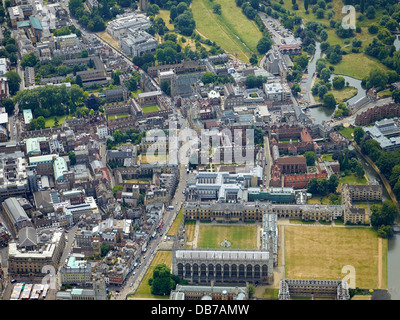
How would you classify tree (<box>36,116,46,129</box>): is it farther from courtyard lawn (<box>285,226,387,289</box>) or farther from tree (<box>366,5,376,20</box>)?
tree (<box>366,5,376,20</box>)

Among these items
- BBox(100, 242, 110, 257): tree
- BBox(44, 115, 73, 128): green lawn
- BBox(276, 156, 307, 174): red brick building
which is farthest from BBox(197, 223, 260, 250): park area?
BBox(44, 115, 73, 128): green lawn

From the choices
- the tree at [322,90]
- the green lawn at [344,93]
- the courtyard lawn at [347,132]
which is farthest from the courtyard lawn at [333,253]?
the green lawn at [344,93]

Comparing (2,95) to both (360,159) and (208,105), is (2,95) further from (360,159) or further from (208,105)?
→ (360,159)

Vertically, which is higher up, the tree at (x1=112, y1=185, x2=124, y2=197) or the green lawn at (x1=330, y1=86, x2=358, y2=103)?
the tree at (x1=112, y1=185, x2=124, y2=197)

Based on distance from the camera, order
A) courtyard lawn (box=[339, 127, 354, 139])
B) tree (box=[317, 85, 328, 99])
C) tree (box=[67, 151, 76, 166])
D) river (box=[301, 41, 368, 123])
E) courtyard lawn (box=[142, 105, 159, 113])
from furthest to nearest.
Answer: tree (box=[317, 85, 328, 99])
courtyard lawn (box=[142, 105, 159, 113])
river (box=[301, 41, 368, 123])
courtyard lawn (box=[339, 127, 354, 139])
tree (box=[67, 151, 76, 166])

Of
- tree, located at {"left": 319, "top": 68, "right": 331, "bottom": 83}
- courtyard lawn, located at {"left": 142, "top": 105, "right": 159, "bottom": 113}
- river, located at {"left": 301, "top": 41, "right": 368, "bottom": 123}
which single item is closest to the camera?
river, located at {"left": 301, "top": 41, "right": 368, "bottom": 123}

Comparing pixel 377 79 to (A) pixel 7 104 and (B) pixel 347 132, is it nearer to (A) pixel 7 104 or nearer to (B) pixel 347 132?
(B) pixel 347 132

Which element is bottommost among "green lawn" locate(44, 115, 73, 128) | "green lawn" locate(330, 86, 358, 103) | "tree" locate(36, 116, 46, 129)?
"green lawn" locate(44, 115, 73, 128)
